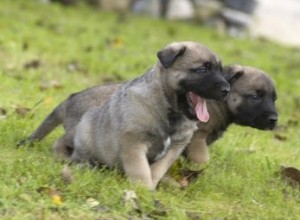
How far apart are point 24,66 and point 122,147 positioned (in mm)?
3923

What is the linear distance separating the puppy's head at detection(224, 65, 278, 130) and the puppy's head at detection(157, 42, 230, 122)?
0.99m

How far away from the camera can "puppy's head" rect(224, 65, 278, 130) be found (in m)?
5.82

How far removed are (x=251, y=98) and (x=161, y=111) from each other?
1.21m

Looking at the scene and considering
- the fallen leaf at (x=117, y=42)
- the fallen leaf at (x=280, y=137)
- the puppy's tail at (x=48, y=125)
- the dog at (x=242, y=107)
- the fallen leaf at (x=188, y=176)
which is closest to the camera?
the fallen leaf at (x=188, y=176)

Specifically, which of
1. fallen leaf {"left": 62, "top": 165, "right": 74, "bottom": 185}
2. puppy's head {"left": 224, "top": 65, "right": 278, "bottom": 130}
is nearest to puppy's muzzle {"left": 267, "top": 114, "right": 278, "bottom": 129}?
puppy's head {"left": 224, "top": 65, "right": 278, "bottom": 130}

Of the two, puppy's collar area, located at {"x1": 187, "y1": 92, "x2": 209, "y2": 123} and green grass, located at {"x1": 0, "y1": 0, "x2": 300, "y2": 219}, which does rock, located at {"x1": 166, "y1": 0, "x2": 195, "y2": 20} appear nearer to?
green grass, located at {"x1": 0, "y1": 0, "x2": 300, "y2": 219}

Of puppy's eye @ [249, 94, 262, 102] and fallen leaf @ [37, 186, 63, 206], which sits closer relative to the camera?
fallen leaf @ [37, 186, 63, 206]

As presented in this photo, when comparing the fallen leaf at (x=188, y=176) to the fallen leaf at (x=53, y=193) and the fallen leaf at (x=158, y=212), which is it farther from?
the fallen leaf at (x=53, y=193)

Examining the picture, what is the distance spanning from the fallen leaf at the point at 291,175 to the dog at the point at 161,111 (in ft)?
3.07

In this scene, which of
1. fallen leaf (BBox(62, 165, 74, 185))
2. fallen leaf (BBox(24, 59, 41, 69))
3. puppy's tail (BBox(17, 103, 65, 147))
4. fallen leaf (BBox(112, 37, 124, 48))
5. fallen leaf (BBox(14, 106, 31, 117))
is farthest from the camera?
fallen leaf (BBox(112, 37, 124, 48))

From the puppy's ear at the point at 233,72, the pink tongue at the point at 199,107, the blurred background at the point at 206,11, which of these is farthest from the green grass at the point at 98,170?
the blurred background at the point at 206,11

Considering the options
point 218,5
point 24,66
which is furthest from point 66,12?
point 24,66

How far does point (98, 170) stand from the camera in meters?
5.06

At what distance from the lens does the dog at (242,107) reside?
581 cm
